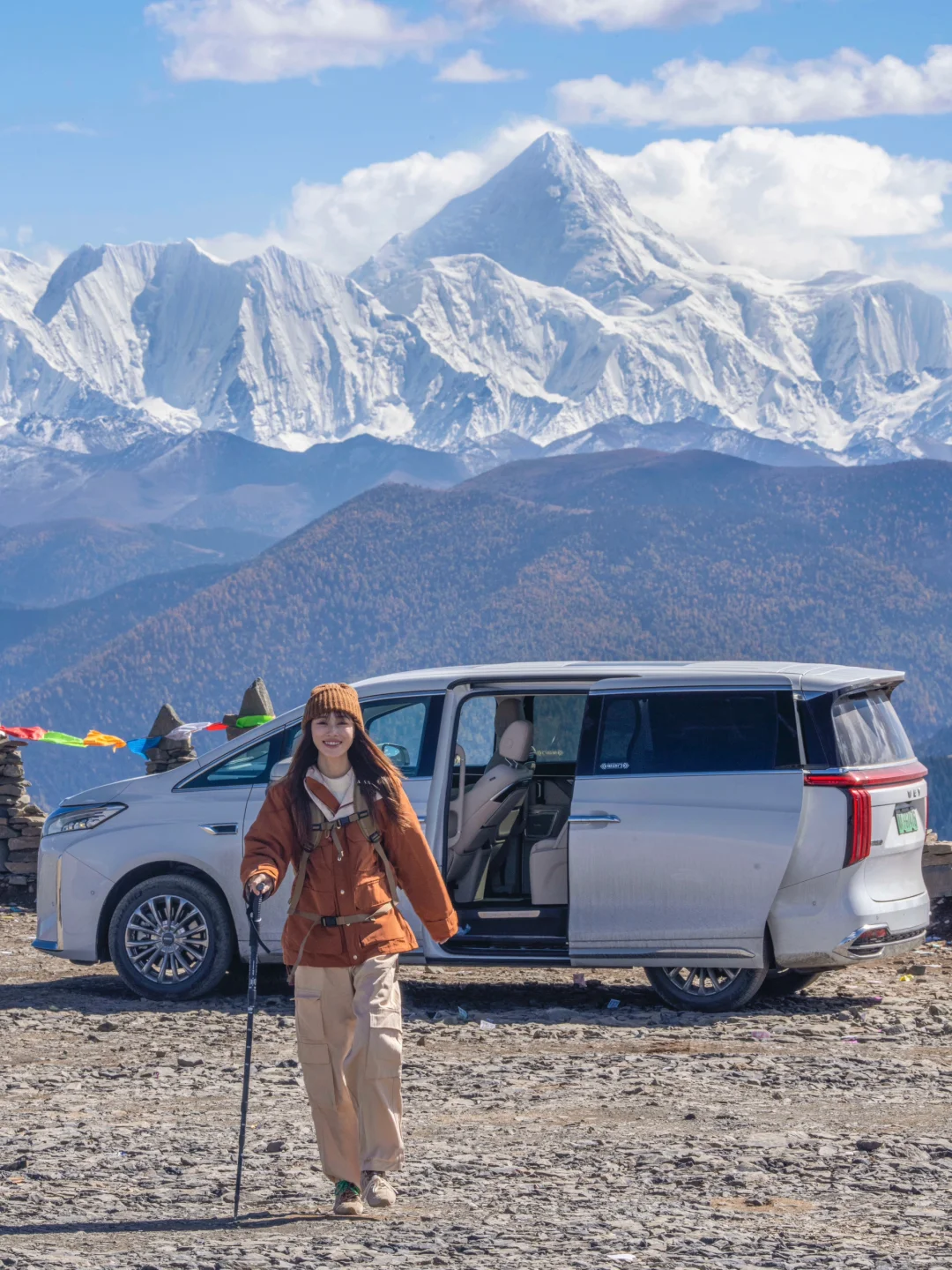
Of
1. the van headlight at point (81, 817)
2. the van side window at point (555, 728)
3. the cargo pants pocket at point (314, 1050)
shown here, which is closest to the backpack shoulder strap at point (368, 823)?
the cargo pants pocket at point (314, 1050)

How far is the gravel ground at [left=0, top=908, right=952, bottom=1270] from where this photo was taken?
4.84m

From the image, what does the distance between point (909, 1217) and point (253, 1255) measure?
194 centimetres

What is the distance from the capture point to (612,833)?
8.73 meters

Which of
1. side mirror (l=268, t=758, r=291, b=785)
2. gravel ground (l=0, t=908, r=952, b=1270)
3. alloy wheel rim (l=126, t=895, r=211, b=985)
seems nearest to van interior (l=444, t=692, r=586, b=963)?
gravel ground (l=0, t=908, r=952, b=1270)

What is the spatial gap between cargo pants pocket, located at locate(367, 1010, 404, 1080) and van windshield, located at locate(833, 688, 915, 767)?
3.91m

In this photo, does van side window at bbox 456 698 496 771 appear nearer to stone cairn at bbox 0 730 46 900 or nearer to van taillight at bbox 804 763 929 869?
van taillight at bbox 804 763 929 869

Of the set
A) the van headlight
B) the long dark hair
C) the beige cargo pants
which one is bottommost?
the beige cargo pants

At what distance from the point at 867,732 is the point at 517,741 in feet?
6.10

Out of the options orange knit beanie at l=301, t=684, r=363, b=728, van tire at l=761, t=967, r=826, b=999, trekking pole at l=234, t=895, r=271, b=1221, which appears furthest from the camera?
van tire at l=761, t=967, r=826, b=999

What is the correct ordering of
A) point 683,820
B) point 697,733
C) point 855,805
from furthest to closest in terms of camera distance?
point 697,733
point 683,820
point 855,805

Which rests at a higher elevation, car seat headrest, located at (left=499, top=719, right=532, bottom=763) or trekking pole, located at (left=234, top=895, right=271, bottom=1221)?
car seat headrest, located at (left=499, top=719, right=532, bottom=763)

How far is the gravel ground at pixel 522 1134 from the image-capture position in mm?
4836

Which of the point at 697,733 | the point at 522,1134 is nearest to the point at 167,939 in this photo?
the point at 697,733

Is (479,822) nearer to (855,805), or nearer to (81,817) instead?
(855,805)
